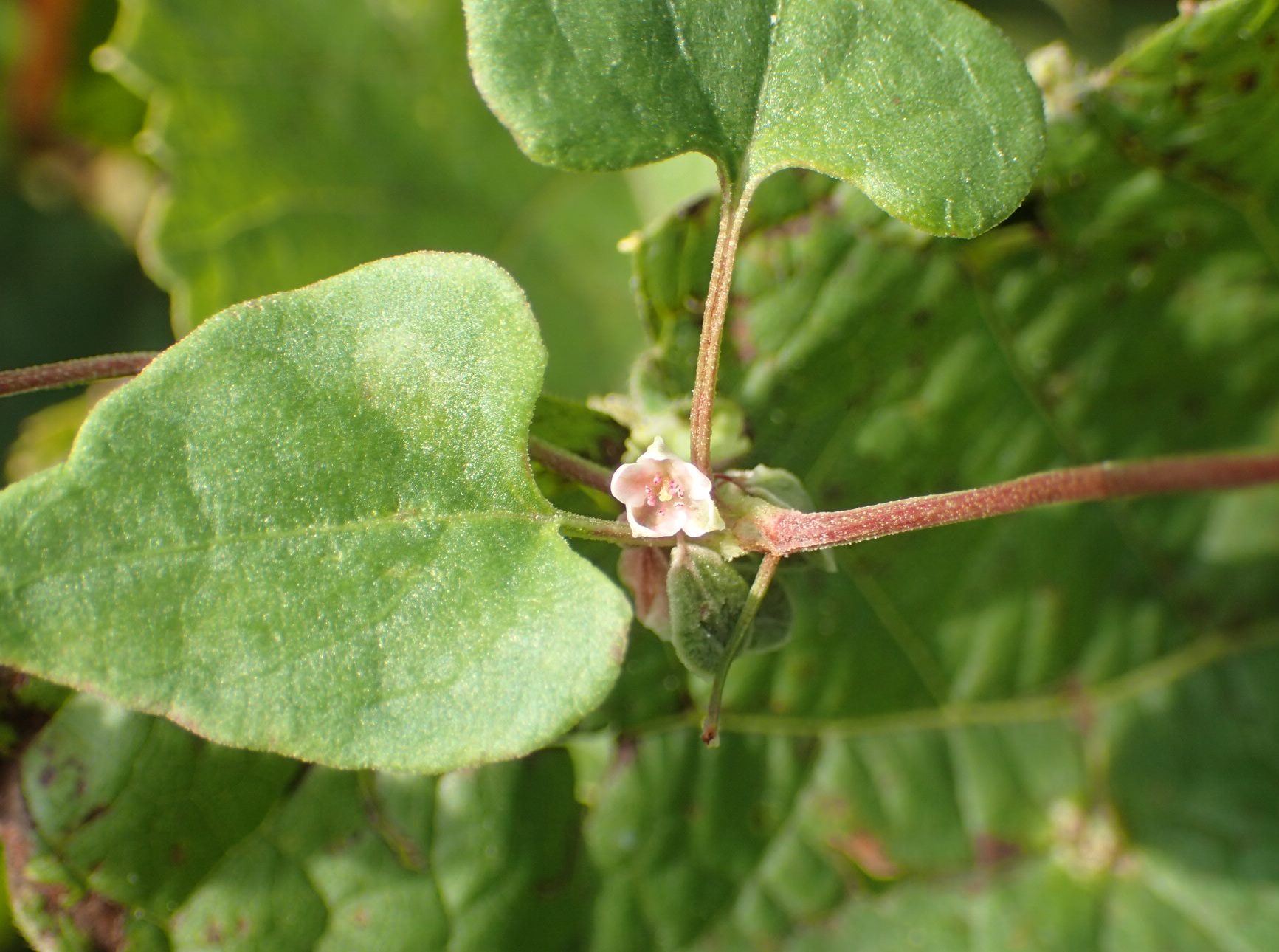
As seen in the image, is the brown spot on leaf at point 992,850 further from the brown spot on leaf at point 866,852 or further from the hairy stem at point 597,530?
the hairy stem at point 597,530

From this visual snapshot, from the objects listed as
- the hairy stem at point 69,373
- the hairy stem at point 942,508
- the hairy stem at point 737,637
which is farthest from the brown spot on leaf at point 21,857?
the hairy stem at point 942,508

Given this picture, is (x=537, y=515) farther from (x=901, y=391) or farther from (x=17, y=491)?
(x=901, y=391)

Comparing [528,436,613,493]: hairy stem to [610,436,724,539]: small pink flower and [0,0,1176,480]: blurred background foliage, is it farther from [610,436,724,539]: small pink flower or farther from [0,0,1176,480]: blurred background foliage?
[0,0,1176,480]: blurred background foliage

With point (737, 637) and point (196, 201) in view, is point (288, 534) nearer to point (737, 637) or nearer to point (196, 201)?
point (737, 637)

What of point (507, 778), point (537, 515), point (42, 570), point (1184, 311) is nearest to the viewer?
point (42, 570)

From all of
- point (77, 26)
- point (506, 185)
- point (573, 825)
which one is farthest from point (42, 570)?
point (77, 26)
